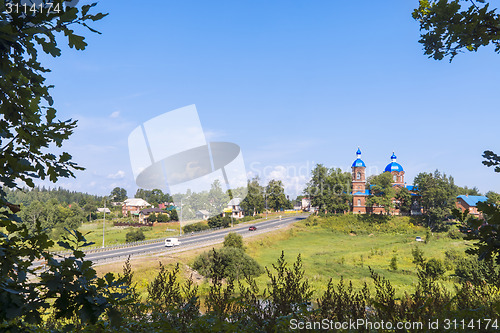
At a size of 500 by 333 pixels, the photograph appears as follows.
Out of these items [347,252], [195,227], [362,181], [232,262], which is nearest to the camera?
[232,262]

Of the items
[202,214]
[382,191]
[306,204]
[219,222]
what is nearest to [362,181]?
[382,191]

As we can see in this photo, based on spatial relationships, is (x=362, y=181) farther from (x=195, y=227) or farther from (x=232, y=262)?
(x=232, y=262)

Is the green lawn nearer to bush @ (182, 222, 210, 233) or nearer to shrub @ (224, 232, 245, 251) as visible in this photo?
shrub @ (224, 232, 245, 251)

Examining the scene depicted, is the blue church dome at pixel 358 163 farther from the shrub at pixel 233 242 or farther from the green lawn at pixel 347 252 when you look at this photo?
the shrub at pixel 233 242

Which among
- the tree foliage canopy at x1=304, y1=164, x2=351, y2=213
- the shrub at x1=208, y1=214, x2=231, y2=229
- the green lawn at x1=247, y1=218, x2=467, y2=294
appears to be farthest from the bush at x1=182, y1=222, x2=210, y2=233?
the tree foliage canopy at x1=304, y1=164, x2=351, y2=213

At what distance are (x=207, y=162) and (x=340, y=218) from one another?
116 feet

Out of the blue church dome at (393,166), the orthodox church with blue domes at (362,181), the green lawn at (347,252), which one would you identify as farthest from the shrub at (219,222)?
the blue church dome at (393,166)

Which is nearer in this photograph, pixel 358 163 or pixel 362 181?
pixel 362 181

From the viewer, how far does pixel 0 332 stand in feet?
8.21

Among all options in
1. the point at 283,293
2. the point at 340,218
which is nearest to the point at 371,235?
the point at 340,218

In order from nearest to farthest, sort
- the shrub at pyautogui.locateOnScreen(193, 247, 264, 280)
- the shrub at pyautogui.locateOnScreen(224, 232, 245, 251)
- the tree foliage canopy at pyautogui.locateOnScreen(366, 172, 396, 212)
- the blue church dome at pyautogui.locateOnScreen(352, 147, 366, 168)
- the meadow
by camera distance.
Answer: the meadow < the shrub at pyautogui.locateOnScreen(193, 247, 264, 280) < the shrub at pyautogui.locateOnScreen(224, 232, 245, 251) < the tree foliage canopy at pyautogui.locateOnScreen(366, 172, 396, 212) < the blue church dome at pyautogui.locateOnScreen(352, 147, 366, 168)

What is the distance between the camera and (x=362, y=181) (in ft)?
218

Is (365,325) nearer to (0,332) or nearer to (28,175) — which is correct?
(0,332)

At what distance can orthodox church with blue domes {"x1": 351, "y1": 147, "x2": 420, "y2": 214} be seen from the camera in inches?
2566
